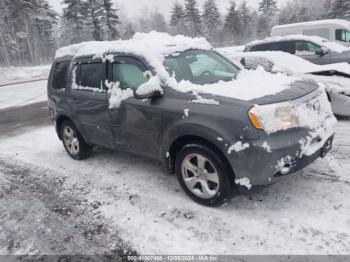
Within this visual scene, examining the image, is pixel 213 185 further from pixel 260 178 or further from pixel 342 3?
pixel 342 3

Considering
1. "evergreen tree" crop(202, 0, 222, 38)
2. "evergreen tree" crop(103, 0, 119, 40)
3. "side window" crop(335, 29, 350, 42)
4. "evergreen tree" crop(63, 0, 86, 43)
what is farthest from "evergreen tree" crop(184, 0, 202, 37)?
"side window" crop(335, 29, 350, 42)

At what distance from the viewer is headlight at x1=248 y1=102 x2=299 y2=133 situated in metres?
3.40

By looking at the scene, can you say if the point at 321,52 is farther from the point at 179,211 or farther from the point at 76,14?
the point at 76,14

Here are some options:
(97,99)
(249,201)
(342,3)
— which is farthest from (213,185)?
(342,3)

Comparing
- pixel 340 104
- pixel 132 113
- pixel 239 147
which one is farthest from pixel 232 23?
pixel 239 147

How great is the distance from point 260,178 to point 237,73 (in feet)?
6.55

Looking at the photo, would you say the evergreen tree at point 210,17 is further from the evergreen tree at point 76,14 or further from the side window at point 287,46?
the side window at point 287,46

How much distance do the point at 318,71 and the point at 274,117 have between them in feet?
15.0

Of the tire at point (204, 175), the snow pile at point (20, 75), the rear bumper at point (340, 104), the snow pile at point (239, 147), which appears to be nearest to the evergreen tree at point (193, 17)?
the snow pile at point (20, 75)

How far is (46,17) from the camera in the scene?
5478 cm

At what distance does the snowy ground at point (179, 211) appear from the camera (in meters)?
3.30

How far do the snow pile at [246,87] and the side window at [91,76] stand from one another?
1448mm

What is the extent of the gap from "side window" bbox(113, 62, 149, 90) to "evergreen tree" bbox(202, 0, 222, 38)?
5788cm

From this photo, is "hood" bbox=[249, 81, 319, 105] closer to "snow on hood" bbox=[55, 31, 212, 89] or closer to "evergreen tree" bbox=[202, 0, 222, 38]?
"snow on hood" bbox=[55, 31, 212, 89]
